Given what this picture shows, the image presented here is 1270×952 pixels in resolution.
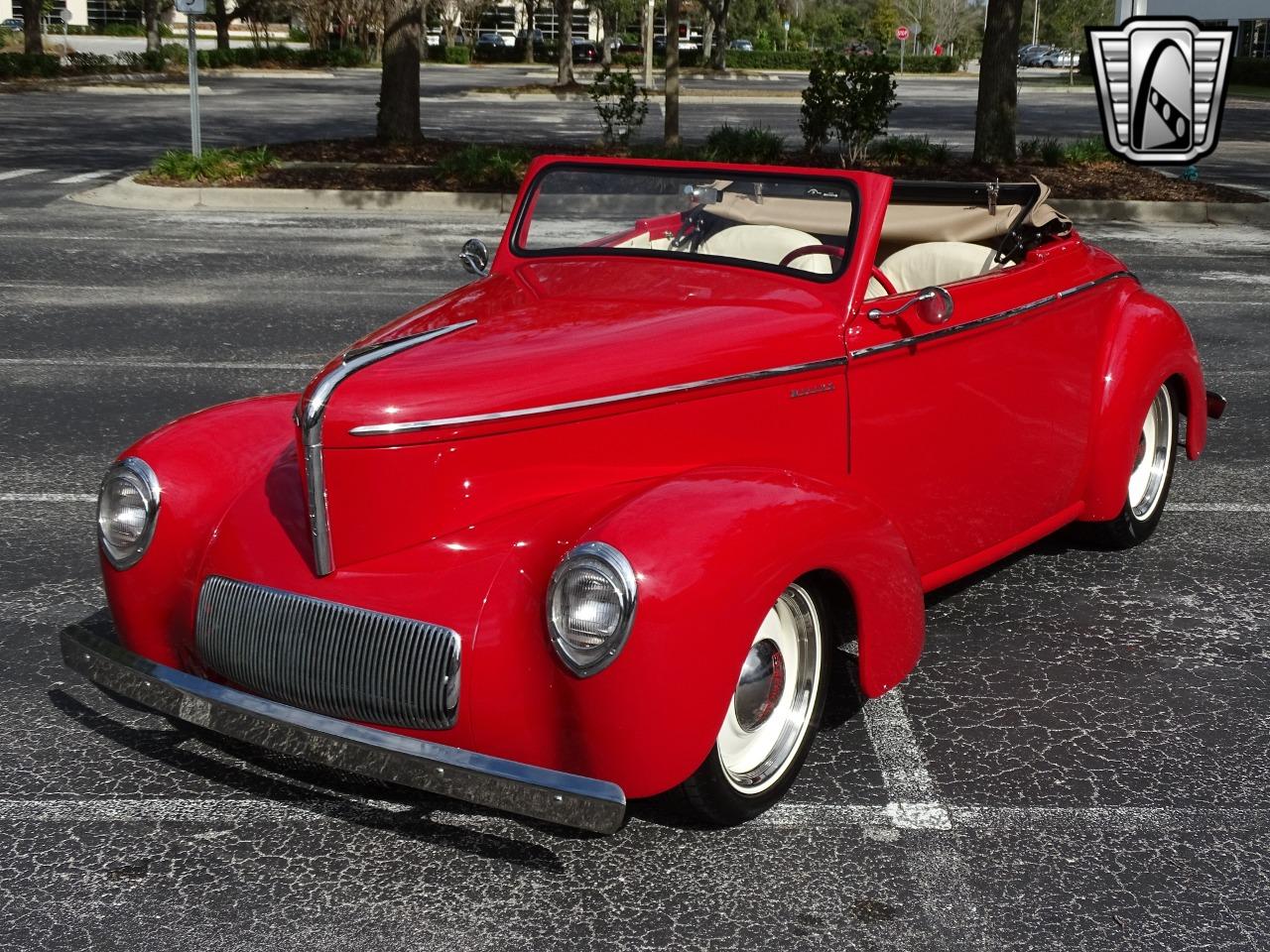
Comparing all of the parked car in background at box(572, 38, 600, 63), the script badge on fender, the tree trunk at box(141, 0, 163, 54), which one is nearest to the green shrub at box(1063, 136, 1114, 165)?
the script badge on fender

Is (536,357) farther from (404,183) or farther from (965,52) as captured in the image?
(965,52)

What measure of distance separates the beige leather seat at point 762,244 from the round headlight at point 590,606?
5.31 ft

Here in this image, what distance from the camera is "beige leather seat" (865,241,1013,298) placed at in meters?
5.23

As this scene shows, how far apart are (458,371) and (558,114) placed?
107 feet

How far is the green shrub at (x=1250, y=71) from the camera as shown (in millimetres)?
53469

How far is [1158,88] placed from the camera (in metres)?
18.6

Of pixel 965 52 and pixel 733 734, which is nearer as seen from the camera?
pixel 733 734

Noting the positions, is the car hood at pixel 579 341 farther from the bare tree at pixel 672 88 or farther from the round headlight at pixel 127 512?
the bare tree at pixel 672 88

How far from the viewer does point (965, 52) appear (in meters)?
86.2

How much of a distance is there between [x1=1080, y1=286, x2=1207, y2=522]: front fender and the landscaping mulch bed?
12047 mm

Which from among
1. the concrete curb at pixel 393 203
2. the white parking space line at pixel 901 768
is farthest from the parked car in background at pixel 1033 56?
the white parking space line at pixel 901 768

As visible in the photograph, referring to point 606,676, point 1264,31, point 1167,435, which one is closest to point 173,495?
point 606,676

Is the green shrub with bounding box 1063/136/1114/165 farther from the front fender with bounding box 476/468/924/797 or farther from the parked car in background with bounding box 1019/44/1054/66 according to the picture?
the parked car in background with bounding box 1019/44/1054/66

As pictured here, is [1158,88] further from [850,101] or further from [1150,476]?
[1150,476]
